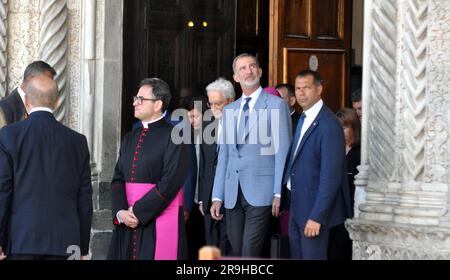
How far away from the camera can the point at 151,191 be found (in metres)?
8.63

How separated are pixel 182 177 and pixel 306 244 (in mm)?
1068

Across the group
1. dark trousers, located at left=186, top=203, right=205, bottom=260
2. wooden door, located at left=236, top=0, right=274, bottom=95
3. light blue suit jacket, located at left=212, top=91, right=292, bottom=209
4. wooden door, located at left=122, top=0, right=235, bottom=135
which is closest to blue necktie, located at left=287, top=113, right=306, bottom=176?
light blue suit jacket, located at left=212, top=91, right=292, bottom=209

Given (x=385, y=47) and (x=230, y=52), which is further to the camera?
(x=230, y=52)

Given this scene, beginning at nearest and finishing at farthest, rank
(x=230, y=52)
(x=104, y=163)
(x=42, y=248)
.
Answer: (x=42, y=248)
(x=104, y=163)
(x=230, y=52)

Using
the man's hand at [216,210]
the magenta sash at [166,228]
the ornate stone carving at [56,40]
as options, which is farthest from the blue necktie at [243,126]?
the ornate stone carving at [56,40]

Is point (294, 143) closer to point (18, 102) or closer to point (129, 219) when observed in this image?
point (129, 219)

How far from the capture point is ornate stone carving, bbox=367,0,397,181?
894 centimetres

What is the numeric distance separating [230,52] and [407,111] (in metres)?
3.58

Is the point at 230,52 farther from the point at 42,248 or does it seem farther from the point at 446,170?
the point at 42,248

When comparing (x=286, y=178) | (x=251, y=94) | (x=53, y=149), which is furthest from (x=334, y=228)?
(x=53, y=149)

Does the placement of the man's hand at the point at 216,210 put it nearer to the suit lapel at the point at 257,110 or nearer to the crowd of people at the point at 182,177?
the crowd of people at the point at 182,177

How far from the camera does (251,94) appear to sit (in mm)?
9297

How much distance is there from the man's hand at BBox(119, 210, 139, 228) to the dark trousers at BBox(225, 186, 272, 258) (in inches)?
36.5
